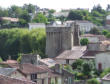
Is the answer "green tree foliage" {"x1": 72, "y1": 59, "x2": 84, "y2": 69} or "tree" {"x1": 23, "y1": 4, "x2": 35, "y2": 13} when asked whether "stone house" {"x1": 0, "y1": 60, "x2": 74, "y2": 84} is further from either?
"tree" {"x1": 23, "y1": 4, "x2": 35, "y2": 13}

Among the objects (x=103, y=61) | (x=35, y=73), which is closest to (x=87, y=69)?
(x=103, y=61)

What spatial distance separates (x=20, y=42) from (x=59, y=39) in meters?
13.6

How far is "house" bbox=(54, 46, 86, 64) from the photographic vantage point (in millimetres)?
53069

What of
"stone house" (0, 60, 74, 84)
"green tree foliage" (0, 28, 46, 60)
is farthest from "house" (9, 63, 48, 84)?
"green tree foliage" (0, 28, 46, 60)

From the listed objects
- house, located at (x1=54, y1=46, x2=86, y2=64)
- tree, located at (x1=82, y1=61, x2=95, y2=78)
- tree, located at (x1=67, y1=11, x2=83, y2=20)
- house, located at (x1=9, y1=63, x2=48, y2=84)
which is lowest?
tree, located at (x1=67, y1=11, x2=83, y2=20)

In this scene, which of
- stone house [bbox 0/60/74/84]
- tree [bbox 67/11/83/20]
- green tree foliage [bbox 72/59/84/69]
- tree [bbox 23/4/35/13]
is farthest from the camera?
tree [bbox 23/4/35/13]

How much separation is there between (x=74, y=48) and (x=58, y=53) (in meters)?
2.24

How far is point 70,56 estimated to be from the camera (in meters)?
54.8

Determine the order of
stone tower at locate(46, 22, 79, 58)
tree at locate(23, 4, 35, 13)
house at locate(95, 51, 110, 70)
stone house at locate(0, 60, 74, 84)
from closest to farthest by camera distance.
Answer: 1. stone house at locate(0, 60, 74, 84)
2. house at locate(95, 51, 110, 70)
3. stone tower at locate(46, 22, 79, 58)
4. tree at locate(23, 4, 35, 13)

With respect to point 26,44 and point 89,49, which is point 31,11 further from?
point 89,49

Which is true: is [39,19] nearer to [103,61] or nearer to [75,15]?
[75,15]

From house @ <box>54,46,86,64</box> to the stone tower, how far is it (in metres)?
2.45

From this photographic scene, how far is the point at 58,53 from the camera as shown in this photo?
62.4 metres

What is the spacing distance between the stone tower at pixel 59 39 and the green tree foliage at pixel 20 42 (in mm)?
1599
